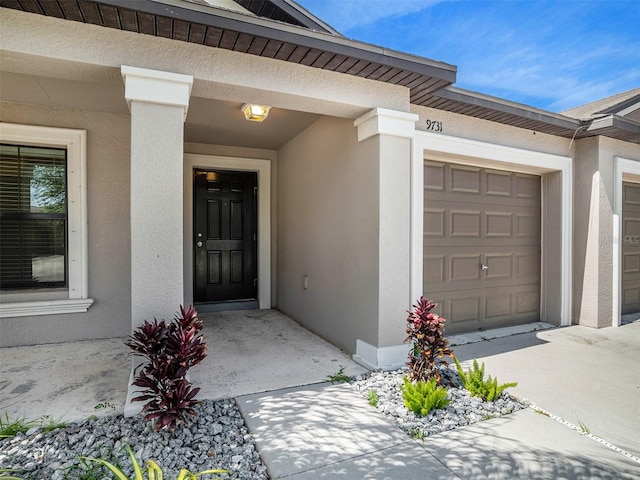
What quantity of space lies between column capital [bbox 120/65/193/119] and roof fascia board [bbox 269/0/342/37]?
171 cm

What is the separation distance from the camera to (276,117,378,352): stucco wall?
350cm

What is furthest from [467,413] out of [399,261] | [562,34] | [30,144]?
[562,34]

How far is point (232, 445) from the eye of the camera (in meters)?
2.20

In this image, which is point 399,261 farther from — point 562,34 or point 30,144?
point 562,34

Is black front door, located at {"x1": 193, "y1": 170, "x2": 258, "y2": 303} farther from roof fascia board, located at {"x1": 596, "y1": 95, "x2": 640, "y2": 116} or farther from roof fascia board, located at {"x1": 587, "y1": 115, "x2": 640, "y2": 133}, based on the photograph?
roof fascia board, located at {"x1": 596, "y1": 95, "x2": 640, "y2": 116}

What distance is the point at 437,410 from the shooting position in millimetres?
2596

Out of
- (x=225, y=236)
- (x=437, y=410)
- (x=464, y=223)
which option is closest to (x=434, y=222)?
(x=464, y=223)

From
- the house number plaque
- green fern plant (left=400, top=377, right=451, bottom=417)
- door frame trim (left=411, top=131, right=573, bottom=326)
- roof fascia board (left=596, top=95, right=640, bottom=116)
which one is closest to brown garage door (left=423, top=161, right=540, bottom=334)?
door frame trim (left=411, top=131, right=573, bottom=326)

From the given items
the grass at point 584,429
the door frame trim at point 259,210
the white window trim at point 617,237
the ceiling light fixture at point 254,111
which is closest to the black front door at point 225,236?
the door frame trim at point 259,210

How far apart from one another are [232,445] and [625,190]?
22.1 ft

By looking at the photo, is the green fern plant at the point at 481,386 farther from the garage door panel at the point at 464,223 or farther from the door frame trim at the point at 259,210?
the door frame trim at the point at 259,210

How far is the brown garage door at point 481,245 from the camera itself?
4.36m

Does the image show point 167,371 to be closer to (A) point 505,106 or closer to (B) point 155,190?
(B) point 155,190

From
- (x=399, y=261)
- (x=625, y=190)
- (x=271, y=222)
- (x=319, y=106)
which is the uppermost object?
(x=319, y=106)
